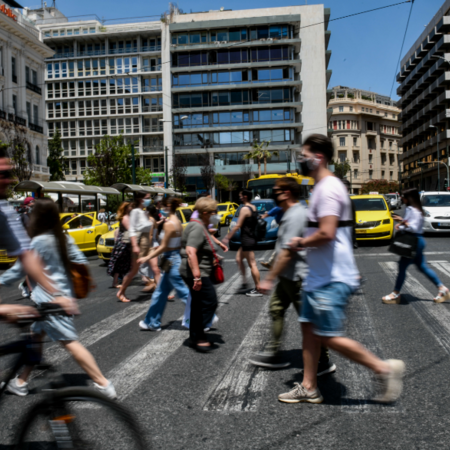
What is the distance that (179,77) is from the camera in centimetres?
6212

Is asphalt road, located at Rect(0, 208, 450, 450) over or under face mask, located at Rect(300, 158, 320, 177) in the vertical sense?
under

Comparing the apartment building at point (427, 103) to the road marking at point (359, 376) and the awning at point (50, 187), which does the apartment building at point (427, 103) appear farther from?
the road marking at point (359, 376)

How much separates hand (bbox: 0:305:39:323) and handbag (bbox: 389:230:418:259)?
5.80 meters

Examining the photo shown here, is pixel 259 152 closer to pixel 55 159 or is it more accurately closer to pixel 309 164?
pixel 55 159

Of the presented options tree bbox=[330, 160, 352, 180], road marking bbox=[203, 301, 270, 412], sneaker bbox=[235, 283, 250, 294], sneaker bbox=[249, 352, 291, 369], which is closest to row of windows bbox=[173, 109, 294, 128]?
tree bbox=[330, 160, 352, 180]

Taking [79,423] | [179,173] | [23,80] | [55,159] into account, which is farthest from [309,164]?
[55,159]

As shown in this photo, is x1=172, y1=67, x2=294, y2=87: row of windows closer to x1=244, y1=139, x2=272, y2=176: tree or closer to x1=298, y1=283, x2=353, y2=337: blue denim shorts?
x1=244, y1=139, x2=272, y2=176: tree

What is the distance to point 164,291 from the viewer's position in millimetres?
6301

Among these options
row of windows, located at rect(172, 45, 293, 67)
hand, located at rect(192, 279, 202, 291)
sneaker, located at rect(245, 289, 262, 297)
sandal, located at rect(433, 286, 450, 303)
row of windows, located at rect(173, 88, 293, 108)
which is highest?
row of windows, located at rect(172, 45, 293, 67)

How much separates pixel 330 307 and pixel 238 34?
6232cm

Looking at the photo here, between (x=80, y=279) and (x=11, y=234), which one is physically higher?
(x=11, y=234)

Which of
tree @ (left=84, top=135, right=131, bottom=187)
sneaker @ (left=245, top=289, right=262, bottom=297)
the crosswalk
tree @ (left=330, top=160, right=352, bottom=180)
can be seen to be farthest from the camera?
tree @ (left=330, top=160, right=352, bottom=180)

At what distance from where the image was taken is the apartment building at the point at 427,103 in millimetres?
66938

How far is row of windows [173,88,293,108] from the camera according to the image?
60.2m
